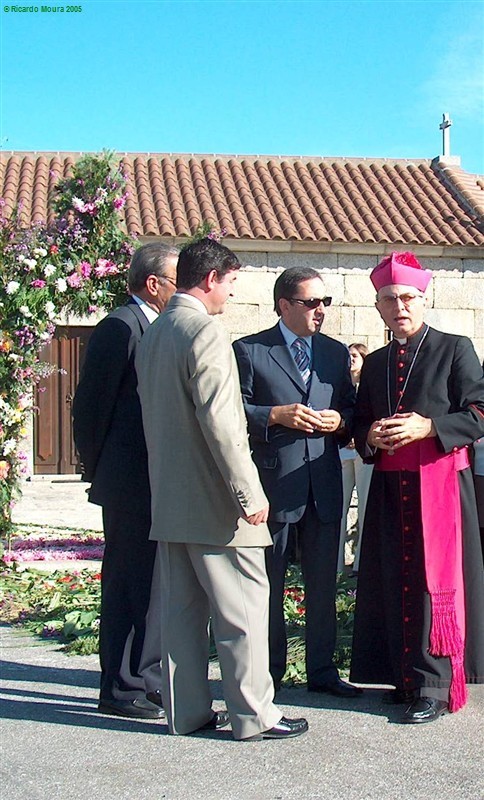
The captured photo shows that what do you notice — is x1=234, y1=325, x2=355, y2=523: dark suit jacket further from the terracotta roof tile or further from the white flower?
the terracotta roof tile

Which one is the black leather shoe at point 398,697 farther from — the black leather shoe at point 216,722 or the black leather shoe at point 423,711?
the black leather shoe at point 216,722

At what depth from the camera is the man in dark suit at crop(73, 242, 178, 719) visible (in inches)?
173

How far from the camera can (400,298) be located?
443 centimetres

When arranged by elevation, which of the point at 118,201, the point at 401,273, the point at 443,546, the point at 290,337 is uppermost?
the point at 118,201

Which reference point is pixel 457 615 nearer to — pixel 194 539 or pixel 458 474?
pixel 458 474

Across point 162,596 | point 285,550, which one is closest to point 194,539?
point 162,596

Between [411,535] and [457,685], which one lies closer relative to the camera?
[457,685]

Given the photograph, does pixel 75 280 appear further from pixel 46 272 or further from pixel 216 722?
pixel 216 722

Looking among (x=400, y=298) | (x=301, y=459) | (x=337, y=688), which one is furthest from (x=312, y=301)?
(x=337, y=688)

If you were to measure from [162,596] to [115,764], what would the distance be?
0.65 m

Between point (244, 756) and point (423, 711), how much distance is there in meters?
0.84

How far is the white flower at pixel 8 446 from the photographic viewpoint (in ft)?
26.1

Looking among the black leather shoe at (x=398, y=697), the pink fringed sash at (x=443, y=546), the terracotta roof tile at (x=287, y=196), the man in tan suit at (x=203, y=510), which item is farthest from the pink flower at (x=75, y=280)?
the terracotta roof tile at (x=287, y=196)

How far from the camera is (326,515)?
459 cm
